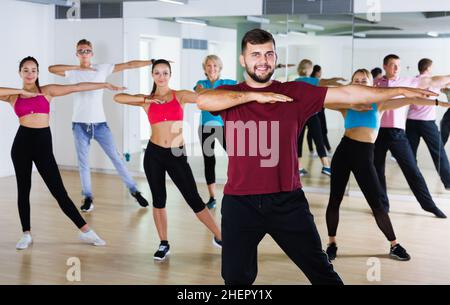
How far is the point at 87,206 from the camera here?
6316mm

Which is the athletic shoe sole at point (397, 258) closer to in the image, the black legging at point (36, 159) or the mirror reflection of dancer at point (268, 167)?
the mirror reflection of dancer at point (268, 167)

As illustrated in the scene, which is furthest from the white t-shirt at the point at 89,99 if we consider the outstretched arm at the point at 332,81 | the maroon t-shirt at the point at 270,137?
the maroon t-shirt at the point at 270,137

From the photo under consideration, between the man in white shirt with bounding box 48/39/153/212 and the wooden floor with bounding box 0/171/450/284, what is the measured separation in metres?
0.24

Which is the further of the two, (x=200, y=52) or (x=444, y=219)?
(x=200, y=52)

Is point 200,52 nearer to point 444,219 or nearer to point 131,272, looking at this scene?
point 444,219

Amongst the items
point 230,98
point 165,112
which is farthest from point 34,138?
point 230,98

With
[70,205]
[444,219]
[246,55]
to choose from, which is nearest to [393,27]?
[444,219]

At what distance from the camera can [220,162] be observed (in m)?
8.22

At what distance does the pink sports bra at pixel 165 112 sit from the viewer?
466 centimetres

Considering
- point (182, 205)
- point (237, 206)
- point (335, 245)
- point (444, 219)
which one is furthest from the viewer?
point (182, 205)

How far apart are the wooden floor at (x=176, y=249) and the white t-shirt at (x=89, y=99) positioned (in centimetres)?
88

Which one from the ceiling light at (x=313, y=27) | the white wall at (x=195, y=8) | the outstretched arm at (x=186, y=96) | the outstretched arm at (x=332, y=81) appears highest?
the white wall at (x=195, y=8)

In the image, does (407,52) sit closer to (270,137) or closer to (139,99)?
(139,99)

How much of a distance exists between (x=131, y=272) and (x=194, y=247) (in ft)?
2.50
